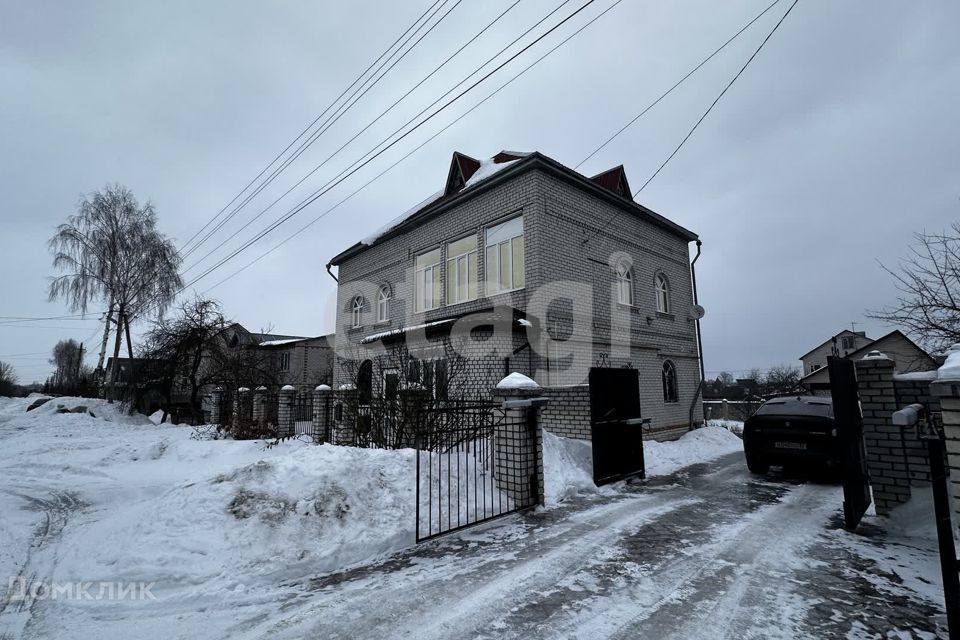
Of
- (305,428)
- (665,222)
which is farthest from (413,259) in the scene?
(665,222)

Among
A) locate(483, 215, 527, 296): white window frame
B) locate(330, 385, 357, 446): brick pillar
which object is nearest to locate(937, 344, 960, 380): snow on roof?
locate(330, 385, 357, 446): brick pillar

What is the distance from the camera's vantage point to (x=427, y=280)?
544 inches

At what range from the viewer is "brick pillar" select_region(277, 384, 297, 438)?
11.0m

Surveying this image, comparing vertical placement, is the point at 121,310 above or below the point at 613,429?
above

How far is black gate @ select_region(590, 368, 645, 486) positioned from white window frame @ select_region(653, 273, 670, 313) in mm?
7243

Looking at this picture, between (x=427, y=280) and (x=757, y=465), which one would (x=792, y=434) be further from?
(x=427, y=280)

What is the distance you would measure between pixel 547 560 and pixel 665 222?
12878 millimetres

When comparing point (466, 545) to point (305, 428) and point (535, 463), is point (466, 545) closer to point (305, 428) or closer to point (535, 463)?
point (535, 463)

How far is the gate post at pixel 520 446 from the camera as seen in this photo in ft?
18.0

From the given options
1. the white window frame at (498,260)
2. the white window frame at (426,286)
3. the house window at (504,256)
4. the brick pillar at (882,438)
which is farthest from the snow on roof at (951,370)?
the white window frame at (426,286)

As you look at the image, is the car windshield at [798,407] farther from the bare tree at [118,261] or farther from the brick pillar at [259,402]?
the bare tree at [118,261]

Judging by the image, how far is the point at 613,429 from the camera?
7.12m

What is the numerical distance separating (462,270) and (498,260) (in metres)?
1.46

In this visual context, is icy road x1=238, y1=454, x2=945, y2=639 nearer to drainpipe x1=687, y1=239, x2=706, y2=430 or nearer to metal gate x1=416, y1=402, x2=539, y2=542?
metal gate x1=416, y1=402, x2=539, y2=542
